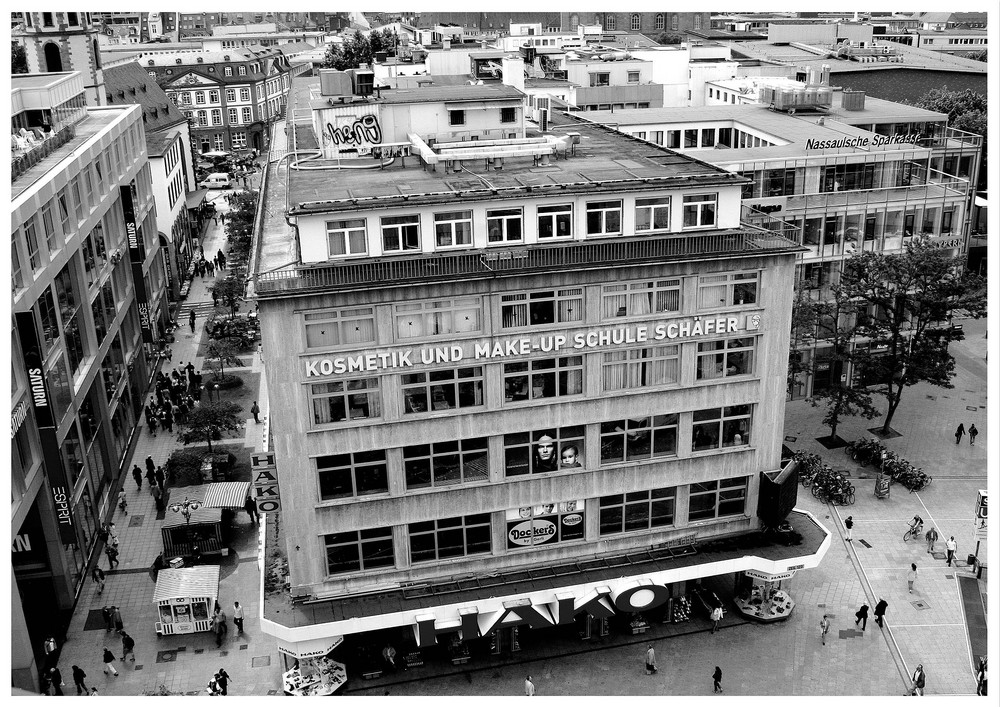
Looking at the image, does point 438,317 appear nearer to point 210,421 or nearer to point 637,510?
point 637,510

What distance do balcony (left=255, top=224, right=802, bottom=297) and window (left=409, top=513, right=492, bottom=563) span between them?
9.50 m

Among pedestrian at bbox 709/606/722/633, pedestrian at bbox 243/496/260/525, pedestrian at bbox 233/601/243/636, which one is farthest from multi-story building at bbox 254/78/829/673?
pedestrian at bbox 243/496/260/525

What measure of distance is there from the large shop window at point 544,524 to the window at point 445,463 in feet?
7.83

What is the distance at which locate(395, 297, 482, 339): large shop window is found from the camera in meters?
33.9

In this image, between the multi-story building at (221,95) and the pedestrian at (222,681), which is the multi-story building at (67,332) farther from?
the multi-story building at (221,95)

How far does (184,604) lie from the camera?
4025 cm

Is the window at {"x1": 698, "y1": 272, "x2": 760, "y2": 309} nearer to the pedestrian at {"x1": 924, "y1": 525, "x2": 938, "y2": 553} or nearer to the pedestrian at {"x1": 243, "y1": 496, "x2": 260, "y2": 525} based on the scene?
the pedestrian at {"x1": 924, "y1": 525, "x2": 938, "y2": 553}

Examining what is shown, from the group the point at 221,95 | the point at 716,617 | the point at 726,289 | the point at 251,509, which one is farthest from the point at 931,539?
the point at 221,95

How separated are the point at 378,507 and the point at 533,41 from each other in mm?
112746

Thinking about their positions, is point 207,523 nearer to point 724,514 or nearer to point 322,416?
point 322,416

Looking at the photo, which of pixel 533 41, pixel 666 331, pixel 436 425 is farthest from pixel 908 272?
pixel 533 41

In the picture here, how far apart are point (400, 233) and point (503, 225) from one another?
366 cm

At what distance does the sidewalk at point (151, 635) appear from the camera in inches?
1506

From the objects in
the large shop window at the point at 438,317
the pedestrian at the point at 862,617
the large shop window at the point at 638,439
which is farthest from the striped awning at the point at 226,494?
the pedestrian at the point at 862,617
